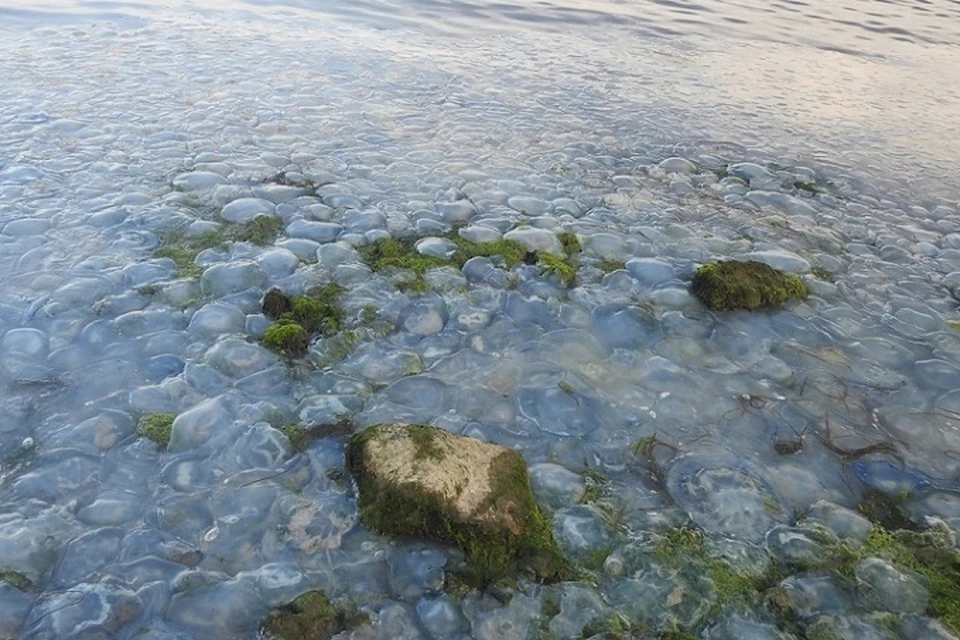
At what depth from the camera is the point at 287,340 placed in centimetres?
323

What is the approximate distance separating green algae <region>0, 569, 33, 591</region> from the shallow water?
2cm

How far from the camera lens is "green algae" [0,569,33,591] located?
2.16 meters

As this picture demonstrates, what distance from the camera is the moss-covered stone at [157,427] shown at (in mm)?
2721

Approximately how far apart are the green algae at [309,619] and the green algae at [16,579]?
73 centimetres

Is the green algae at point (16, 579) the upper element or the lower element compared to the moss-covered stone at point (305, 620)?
upper

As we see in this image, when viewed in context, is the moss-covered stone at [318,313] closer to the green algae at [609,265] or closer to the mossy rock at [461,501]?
the mossy rock at [461,501]

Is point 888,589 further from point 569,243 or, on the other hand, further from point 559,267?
point 569,243

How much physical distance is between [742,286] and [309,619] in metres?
2.69

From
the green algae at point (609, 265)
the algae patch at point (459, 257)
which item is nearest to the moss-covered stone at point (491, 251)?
the algae patch at point (459, 257)

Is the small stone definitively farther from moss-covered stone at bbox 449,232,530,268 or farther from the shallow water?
moss-covered stone at bbox 449,232,530,268

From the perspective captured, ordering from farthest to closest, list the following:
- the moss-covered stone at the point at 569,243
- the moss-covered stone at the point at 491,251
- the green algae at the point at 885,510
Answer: the moss-covered stone at the point at 569,243
the moss-covered stone at the point at 491,251
the green algae at the point at 885,510

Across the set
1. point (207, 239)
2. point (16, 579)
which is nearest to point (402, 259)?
point (207, 239)

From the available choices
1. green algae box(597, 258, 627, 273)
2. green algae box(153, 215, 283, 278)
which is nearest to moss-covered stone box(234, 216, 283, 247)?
green algae box(153, 215, 283, 278)

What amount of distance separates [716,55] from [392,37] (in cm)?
406
